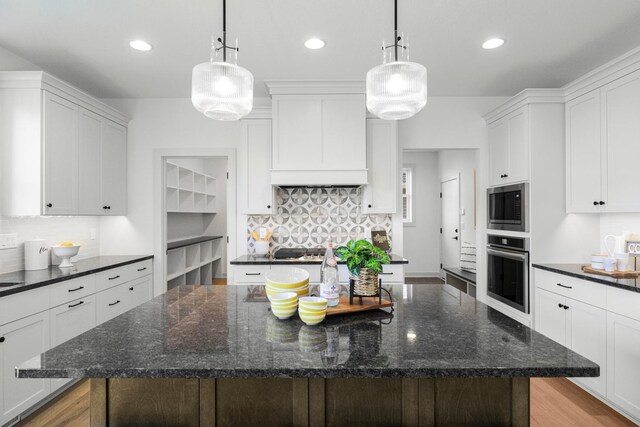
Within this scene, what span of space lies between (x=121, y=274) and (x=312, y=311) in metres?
2.76

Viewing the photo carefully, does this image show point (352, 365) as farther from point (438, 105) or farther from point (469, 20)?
point (438, 105)

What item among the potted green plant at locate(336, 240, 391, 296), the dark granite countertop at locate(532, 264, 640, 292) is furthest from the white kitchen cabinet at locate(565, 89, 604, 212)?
the potted green plant at locate(336, 240, 391, 296)

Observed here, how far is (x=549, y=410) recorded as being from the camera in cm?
252

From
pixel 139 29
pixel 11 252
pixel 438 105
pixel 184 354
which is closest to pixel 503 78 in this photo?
pixel 438 105

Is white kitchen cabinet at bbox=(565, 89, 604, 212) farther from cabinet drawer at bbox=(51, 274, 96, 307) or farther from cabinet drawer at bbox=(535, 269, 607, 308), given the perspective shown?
cabinet drawer at bbox=(51, 274, 96, 307)

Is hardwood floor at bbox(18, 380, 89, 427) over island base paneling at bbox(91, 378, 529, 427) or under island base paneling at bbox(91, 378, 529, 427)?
under

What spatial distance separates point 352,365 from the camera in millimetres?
1042

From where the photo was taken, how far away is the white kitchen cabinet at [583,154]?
2889 millimetres

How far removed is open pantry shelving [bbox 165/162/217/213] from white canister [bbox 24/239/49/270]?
152 cm

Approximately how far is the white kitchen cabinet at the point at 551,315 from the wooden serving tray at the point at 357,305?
2020mm

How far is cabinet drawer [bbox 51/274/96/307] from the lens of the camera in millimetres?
2566

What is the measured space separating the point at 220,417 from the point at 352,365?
1.91ft

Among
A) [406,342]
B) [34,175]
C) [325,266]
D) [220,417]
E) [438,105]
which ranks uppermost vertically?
[438,105]

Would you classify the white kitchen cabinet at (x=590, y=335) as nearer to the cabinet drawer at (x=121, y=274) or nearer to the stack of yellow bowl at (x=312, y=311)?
the stack of yellow bowl at (x=312, y=311)
